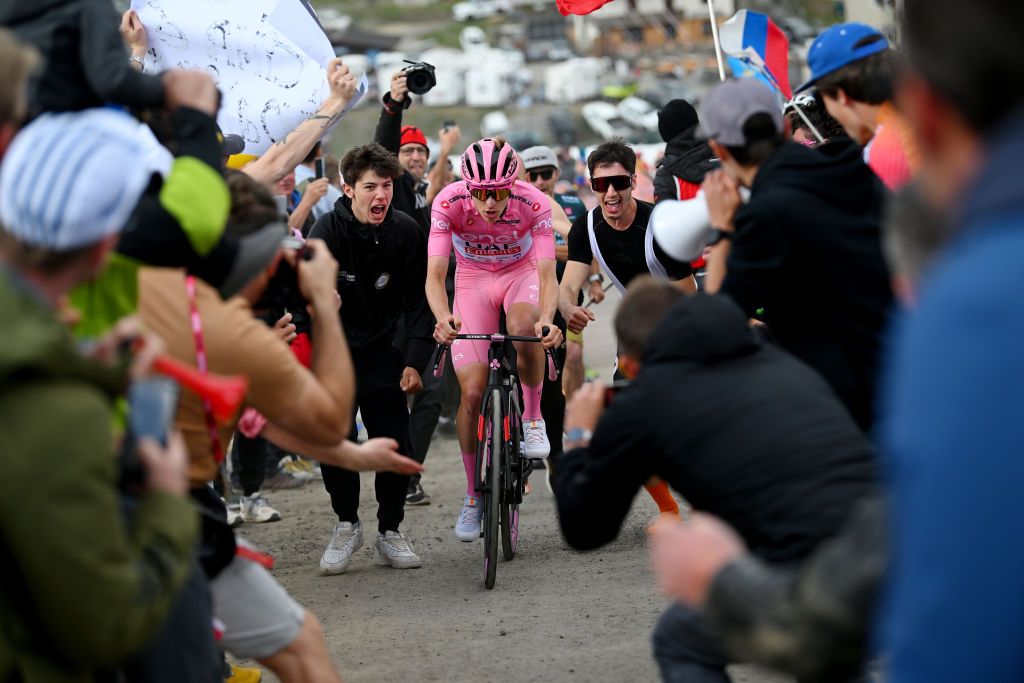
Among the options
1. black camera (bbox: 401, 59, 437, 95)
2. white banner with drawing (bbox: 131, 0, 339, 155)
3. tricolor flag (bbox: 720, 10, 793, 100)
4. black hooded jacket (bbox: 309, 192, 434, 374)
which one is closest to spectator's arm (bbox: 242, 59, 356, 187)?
white banner with drawing (bbox: 131, 0, 339, 155)

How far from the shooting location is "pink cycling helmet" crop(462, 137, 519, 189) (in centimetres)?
801

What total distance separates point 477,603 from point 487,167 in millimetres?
2661

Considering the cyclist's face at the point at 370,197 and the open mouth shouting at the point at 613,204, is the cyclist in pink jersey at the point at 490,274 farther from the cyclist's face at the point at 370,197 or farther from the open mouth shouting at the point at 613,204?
the cyclist's face at the point at 370,197

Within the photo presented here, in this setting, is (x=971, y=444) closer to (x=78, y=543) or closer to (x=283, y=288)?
(x=78, y=543)

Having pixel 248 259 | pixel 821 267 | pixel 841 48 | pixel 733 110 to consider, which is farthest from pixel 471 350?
pixel 248 259

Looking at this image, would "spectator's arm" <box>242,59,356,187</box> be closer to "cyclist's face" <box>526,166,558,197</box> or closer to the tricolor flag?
the tricolor flag

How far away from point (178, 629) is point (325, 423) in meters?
0.89

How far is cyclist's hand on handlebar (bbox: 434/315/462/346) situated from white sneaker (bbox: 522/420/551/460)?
96 cm

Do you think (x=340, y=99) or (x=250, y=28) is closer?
(x=340, y=99)

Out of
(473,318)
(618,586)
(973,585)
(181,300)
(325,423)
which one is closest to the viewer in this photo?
(973,585)

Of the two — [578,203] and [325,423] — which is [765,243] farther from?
[578,203]

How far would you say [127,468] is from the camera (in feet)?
8.72

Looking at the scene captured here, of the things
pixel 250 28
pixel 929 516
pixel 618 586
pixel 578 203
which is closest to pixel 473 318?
pixel 618 586

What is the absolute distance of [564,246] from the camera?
10320 mm
